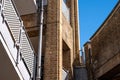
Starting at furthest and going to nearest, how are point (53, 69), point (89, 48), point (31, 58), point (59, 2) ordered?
point (89, 48), point (59, 2), point (53, 69), point (31, 58)

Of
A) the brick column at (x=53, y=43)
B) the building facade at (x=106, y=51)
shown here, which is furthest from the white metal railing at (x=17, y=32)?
the building facade at (x=106, y=51)

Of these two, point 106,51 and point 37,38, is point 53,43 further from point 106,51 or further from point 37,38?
point 106,51

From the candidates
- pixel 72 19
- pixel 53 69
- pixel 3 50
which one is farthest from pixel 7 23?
pixel 72 19

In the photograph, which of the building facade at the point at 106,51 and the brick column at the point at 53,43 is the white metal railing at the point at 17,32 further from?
the building facade at the point at 106,51

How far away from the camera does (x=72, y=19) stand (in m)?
15.0

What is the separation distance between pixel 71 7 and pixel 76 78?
4308 millimetres

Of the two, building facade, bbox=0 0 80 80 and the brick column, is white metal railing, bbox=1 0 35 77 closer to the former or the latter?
building facade, bbox=0 0 80 80

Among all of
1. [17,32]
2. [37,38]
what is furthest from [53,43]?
[17,32]

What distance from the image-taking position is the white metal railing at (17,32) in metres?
7.56

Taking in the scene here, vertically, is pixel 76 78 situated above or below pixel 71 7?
below

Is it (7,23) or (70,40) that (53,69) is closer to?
(70,40)

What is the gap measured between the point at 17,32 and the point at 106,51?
6102 mm

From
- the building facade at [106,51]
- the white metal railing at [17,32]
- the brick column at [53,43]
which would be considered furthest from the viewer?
the building facade at [106,51]

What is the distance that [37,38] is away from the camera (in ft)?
41.5
